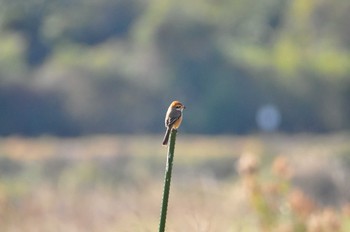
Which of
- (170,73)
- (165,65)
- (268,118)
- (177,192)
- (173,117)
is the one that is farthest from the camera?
(165,65)

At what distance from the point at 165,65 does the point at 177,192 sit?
2493cm

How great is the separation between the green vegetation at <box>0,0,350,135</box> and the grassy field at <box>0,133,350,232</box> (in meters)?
8.43

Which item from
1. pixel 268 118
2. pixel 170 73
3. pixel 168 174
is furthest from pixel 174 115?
pixel 170 73

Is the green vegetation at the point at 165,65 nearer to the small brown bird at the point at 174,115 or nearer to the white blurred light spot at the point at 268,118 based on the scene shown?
the white blurred light spot at the point at 268,118

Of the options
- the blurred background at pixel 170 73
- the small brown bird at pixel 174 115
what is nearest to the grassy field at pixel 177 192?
the small brown bird at pixel 174 115

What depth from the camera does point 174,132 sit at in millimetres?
2350

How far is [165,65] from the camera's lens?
34844 mm

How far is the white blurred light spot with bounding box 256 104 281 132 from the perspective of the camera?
107ft

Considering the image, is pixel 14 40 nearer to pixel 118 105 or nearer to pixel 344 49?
pixel 118 105

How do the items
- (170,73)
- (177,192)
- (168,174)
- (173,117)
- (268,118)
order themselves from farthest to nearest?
(170,73) < (268,118) < (177,192) < (173,117) < (168,174)

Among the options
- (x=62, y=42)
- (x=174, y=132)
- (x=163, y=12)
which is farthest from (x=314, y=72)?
(x=174, y=132)

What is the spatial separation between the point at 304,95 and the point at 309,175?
74.4 feet

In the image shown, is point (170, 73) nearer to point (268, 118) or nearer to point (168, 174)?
point (268, 118)

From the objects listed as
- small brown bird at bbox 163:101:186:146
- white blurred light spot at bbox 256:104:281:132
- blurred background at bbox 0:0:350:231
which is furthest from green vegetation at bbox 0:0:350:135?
small brown bird at bbox 163:101:186:146
